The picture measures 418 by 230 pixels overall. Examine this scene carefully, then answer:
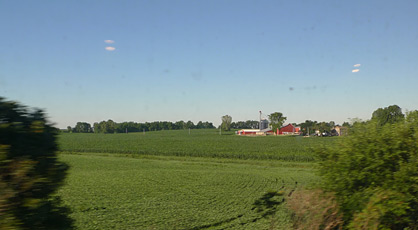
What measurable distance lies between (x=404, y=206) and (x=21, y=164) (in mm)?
8641

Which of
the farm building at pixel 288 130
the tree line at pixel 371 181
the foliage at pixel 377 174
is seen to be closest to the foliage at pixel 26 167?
the tree line at pixel 371 181

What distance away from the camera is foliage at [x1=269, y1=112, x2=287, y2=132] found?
408ft

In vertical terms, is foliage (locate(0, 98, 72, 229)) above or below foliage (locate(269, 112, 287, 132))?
below

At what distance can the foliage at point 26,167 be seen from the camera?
4.22 m

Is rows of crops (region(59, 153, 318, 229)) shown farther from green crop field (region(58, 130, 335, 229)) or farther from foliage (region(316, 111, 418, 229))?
foliage (region(316, 111, 418, 229))

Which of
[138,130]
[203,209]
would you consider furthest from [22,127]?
[138,130]

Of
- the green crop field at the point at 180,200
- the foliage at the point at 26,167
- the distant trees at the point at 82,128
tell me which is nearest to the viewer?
the foliage at the point at 26,167

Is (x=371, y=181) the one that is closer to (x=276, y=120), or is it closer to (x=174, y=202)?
(x=174, y=202)

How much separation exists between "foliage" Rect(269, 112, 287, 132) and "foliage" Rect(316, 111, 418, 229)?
11652cm

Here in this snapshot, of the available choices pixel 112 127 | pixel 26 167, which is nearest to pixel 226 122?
pixel 112 127

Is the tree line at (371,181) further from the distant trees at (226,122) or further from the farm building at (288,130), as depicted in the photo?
the distant trees at (226,122)

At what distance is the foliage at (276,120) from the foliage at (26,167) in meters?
122

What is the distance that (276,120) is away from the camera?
432ft

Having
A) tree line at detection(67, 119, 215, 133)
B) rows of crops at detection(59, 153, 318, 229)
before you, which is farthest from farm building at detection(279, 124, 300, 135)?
rows of crops at detection(59, 153, 318, 229)
